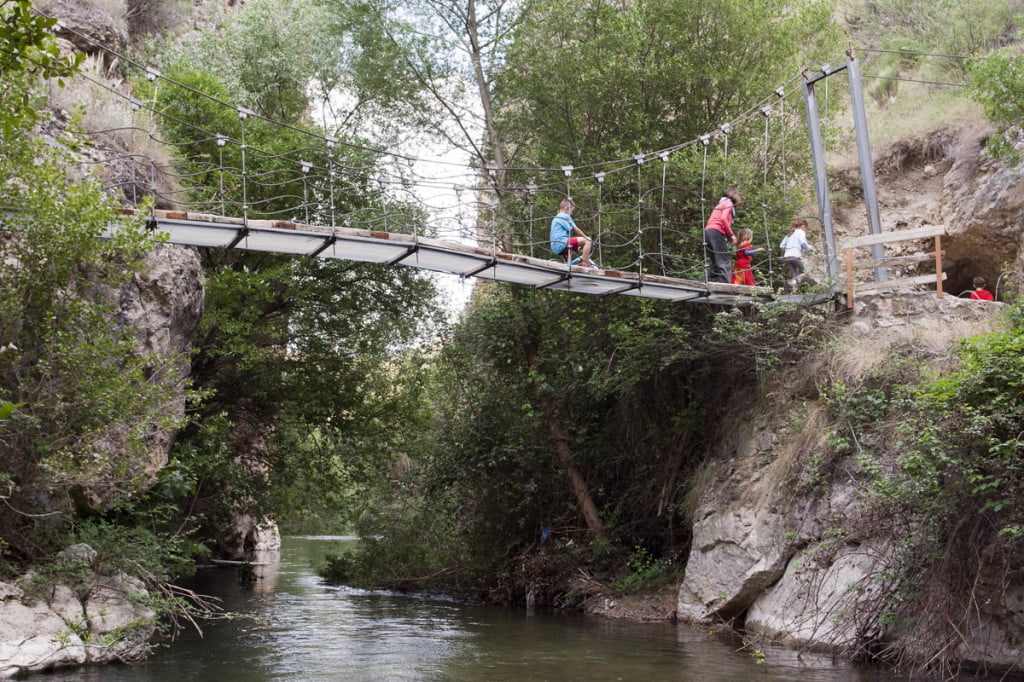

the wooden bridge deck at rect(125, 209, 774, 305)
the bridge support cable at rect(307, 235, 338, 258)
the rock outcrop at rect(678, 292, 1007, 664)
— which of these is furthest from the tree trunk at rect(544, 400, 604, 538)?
the bridge support cable at rect(307, 235, 338, 258)

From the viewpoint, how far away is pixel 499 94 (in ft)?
57.1

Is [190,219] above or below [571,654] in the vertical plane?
above

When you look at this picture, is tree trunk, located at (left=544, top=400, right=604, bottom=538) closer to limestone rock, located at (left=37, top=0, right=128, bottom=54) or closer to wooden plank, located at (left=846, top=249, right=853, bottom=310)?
wooden plank, located at (left=846, top=249, right=853, bottom=310)

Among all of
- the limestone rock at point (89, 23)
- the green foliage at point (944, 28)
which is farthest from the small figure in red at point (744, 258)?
the limestone rock at point (89, 23)

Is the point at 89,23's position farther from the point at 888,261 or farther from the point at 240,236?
the point at 888,261

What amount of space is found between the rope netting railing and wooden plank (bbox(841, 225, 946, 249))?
1.21 meters

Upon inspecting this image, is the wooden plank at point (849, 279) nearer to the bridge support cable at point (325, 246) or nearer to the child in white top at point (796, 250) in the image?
the child in white top at point (796, 250)

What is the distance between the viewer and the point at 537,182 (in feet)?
54.8

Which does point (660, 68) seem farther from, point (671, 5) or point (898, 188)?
point (898, 188)

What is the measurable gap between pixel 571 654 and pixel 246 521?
17.0 m

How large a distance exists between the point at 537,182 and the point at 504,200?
2.35 ft

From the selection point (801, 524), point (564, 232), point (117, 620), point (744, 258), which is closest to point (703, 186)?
point (744, 258)

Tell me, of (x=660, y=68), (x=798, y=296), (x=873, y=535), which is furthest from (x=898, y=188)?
(x=873, y=535)

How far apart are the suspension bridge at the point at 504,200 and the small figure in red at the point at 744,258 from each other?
0.72 ft
